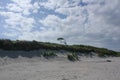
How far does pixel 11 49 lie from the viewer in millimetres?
23734

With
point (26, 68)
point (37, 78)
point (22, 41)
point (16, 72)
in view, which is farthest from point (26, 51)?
point (37, 78)

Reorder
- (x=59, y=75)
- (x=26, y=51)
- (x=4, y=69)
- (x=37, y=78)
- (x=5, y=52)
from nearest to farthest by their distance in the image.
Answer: (x=37, y=78) → (x=59, y=75) → (x=4, y=69) → (x=5, y=52) → (x=26, y=51)

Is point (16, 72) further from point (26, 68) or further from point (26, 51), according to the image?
point (26, 51)

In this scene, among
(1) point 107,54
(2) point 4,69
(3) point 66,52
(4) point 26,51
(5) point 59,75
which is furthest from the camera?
(1) point 107,54

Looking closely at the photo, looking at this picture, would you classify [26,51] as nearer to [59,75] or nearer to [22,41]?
[22,41]

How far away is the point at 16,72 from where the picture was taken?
679 inches

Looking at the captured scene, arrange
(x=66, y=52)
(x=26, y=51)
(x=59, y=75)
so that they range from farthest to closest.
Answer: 1. (x=66, y=52)
2. (x=26, y=51)
3. (x=59, y=75)

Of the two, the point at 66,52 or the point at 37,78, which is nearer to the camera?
the point at 37,78

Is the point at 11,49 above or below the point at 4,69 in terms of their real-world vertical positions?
above

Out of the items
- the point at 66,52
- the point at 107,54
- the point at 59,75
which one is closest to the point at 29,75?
the point at 59,75

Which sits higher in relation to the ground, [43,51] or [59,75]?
[43,51]

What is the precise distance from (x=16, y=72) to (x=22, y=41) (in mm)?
8281

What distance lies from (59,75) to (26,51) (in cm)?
877

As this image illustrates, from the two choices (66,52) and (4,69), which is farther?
(66,52)
